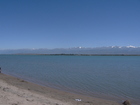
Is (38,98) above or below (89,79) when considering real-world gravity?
above

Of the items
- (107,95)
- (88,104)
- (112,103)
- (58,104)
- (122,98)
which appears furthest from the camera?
(107,95)

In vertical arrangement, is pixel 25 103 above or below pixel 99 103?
above

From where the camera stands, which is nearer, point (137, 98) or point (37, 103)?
point (37, 103)

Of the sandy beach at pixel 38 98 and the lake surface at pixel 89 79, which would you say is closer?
the sandy beach at pixel 38 98

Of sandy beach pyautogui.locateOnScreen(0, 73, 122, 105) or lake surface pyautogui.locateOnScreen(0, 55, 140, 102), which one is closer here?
sandy beach pyautogui.locateOnScreen(0, 73, 122, 105)

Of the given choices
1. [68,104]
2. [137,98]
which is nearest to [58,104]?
[68,104]

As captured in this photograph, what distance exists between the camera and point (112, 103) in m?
8.88

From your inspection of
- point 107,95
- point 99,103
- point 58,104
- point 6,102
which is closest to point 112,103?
point 99,103

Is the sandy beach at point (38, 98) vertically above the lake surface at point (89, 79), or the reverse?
the sandy beach at point (38, 98)

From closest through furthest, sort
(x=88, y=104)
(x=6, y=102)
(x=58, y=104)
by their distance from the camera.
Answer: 1. (x=6, y=102)
2. (x=58, y=104)
3. (x=88, y=104)

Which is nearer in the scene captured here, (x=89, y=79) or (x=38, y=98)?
(x=38, y=98)

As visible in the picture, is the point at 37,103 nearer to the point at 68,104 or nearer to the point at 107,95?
the point at 68,104

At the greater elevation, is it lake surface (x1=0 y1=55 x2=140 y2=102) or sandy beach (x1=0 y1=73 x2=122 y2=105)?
sandy beach (x1=0 y1=73 x2=122 y2=105)

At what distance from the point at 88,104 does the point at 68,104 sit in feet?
4.16
